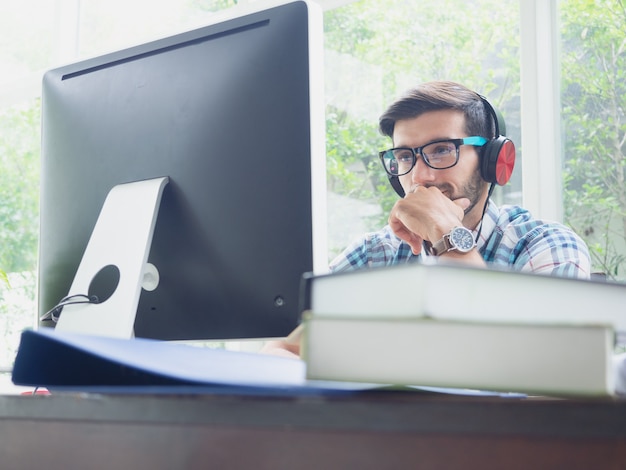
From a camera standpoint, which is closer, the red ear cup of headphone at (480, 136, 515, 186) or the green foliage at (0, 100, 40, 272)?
Result: the red ear cup of headphone at (480, 136, 515, 186)

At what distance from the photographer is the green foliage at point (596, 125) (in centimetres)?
201

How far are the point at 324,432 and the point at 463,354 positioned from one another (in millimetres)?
69

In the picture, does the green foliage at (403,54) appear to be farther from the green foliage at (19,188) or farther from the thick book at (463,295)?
the thick book at (463,295)

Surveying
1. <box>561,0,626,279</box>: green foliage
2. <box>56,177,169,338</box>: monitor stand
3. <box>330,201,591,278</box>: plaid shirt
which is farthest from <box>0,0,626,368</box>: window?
<box>56,177,169,338</box>: monitor stand

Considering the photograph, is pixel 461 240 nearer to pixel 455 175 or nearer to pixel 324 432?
pixel 455 175

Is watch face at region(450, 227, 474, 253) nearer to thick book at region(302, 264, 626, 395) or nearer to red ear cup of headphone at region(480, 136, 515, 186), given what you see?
red ear cup of headphone at region(480, 136, 515, 186)

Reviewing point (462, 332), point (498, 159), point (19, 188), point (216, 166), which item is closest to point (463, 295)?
point (462, 332)

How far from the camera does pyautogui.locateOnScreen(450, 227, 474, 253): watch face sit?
148 centimetres

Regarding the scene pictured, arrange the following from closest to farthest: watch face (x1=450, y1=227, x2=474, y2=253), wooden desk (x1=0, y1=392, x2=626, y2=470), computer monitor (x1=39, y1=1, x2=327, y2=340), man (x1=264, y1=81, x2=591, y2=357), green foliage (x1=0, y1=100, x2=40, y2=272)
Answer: wooden desk (x1=0, y1=392, x2=626, y2=470)
computer monitor (x1=39, y1=1, x2=327, y2=340)
watch face (x1=450, y1=227, x2=474, y2=253)
man (x1=264, y1=81, x2=591, y2=357)
green foliage (x1=0, y1=100, x2=40, y2=272)

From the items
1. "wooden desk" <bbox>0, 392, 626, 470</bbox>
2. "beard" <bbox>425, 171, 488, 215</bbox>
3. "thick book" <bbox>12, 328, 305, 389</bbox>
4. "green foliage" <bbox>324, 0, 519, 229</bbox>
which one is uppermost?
"green foliage" <bbox>324, 0, 519, 229</bbox>

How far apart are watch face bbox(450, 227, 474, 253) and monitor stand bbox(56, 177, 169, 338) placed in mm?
717

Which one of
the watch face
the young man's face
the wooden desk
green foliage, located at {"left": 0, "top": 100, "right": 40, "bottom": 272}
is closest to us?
the wooden desk

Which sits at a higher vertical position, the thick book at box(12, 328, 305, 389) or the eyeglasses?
the eyeglasses

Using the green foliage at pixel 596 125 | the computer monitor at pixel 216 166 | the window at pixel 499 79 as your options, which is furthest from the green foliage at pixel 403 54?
the computer monitor at pixel 216 166
